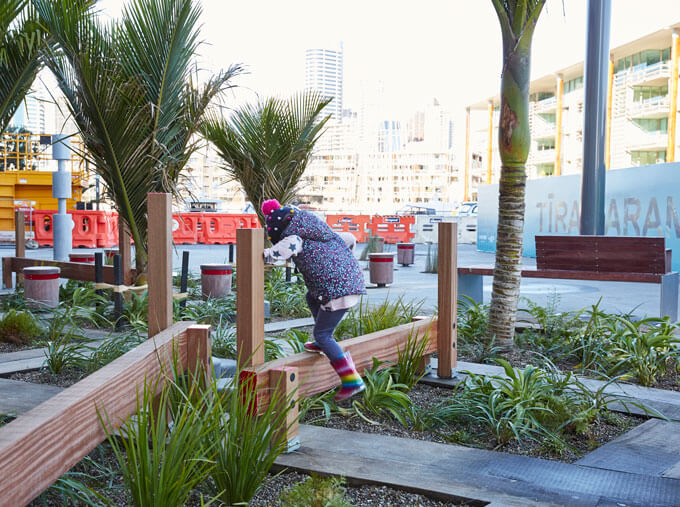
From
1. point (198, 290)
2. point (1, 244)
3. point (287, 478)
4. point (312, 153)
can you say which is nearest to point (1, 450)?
point (287, 478)

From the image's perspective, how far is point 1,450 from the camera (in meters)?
1.89

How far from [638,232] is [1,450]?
45.5ft

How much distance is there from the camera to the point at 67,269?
8.55 meters

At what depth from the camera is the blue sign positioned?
42.0 ft

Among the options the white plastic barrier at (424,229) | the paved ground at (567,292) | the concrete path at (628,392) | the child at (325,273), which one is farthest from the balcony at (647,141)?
the child at (325,273)

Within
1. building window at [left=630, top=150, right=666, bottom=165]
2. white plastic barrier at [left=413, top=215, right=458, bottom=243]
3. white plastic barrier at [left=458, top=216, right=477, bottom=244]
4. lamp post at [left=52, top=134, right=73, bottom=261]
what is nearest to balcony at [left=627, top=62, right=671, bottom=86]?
building window at [left=630, top=150, right=666, bottom=165]

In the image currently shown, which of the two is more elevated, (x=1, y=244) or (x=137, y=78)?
(x=137, y=78)

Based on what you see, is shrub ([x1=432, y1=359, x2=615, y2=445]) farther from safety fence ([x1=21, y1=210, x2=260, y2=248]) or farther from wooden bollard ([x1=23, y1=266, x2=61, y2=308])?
safety fence ([x1=21, y1=210, x2=260, y2=248])

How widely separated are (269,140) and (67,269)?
3394 mm

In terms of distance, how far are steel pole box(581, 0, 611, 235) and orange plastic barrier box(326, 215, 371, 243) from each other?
20640 millimetres

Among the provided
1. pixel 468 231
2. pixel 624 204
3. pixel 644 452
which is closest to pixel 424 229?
pixel 468 231

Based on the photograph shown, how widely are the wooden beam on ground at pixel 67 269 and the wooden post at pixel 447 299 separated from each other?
4.28 m

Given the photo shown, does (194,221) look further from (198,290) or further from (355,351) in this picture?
(355,351)

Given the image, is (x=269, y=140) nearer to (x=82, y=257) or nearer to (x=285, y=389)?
(x=82, y=257)
